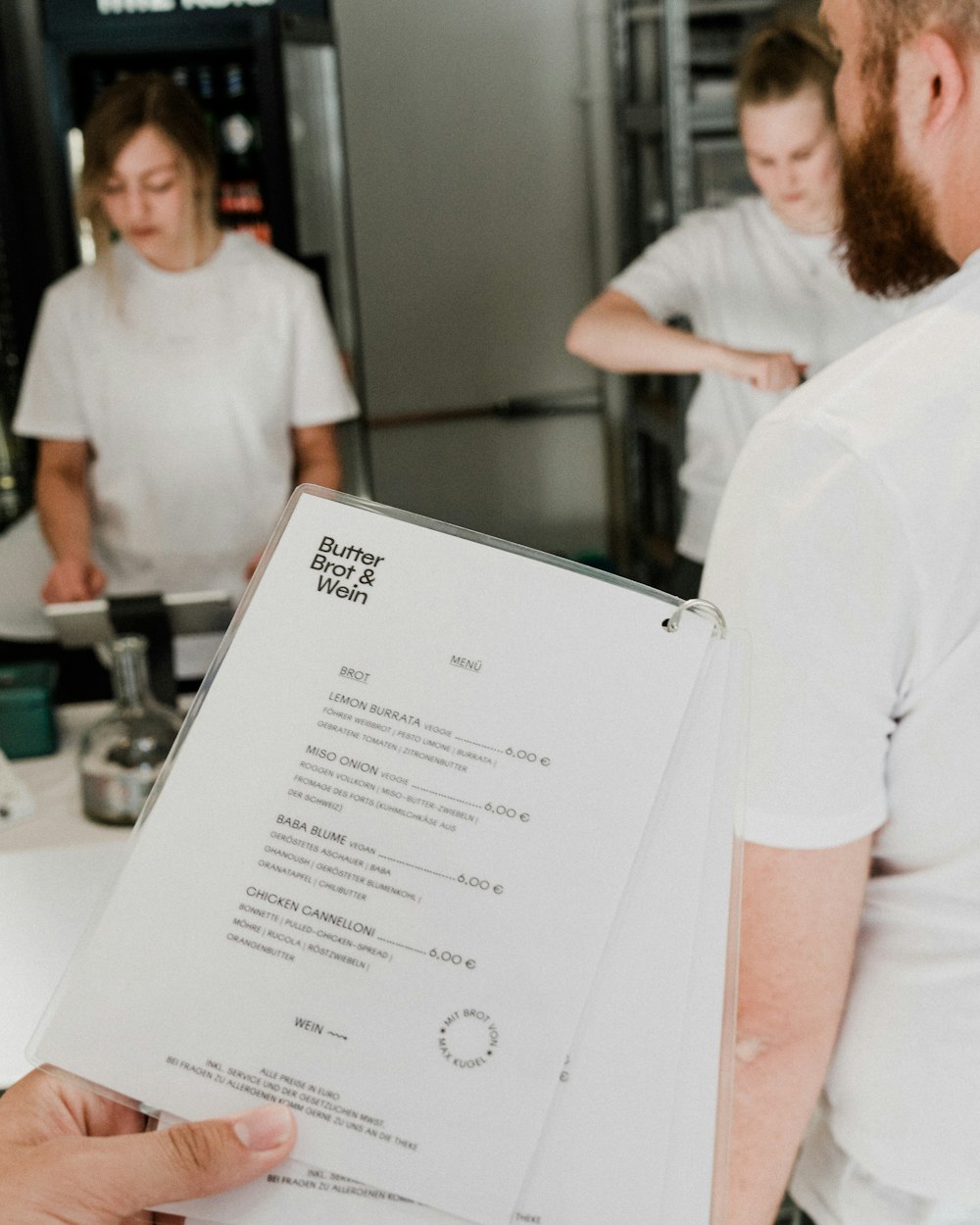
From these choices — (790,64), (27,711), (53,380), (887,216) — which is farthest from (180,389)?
(887,216)

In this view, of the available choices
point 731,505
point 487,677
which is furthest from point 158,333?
point 487,677

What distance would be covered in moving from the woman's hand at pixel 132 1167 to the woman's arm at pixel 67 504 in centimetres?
191

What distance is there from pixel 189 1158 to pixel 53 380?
95.6 inches

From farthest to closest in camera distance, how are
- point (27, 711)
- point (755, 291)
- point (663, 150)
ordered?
point (663, 150) < point (755, 291) < point (27, 711)

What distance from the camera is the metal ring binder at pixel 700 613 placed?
1.66 ft

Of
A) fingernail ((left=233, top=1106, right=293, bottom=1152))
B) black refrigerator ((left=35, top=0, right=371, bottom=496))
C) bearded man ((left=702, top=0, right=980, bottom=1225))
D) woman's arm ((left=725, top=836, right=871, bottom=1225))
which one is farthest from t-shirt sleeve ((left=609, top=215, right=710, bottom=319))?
fingernail ((left=233, top=1106, right=293, bottom=1152))

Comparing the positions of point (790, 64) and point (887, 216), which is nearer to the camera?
point (887, 216)

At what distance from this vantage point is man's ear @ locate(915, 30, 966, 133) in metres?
0.69

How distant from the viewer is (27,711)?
6.18 feet

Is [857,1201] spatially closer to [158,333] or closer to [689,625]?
[689,625]

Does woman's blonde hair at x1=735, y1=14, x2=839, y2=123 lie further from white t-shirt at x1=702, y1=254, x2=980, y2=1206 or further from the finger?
white t-shirt at x1=702, y1=254, x2=980, y2=1206

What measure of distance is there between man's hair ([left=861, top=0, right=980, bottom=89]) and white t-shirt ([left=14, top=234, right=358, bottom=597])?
201 cm

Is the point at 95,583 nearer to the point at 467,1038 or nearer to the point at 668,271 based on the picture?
the point at 668,271

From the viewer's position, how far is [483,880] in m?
0.49
